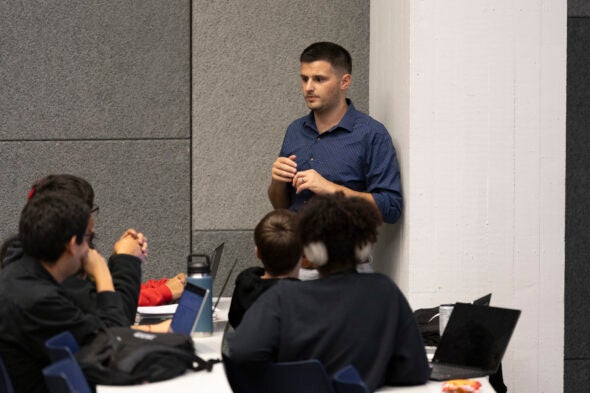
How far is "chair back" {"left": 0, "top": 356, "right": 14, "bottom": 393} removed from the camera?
91.1 inches

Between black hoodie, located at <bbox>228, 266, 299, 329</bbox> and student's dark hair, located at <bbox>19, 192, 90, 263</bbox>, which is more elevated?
student's dark hair, located at <bbox>19, 192, 90, 263</bbox>

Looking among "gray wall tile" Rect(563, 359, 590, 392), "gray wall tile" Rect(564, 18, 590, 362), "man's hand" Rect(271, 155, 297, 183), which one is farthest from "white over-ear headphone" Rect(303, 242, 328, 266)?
"gray wall tile" Rect(563, 359, 590, 392)

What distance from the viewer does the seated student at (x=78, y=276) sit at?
8.73 ft

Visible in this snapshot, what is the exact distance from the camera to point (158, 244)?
15.0ft

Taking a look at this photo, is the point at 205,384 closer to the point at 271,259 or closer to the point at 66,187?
the point at 271,259

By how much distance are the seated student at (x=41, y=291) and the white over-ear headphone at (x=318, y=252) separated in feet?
1.87

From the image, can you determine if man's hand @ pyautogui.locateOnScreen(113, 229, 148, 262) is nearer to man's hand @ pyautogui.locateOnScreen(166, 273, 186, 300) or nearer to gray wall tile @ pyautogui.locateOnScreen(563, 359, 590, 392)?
man's hand @ pyautogui.locateOnScreen(166, 273, 186, 300)

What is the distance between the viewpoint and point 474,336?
263 centimetres

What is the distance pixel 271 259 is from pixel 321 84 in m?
1.32

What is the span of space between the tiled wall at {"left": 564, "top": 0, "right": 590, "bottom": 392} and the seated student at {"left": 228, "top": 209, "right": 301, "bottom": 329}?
2.44 m

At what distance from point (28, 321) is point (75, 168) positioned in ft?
7.60

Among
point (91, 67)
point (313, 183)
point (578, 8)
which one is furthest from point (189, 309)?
point (578, 8)

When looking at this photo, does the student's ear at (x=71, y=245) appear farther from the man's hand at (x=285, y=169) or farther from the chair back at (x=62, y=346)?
the man's hand at (x=285, y=169)

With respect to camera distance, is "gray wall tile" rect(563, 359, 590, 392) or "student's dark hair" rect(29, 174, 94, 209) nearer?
"student's dark hair" rect(29, 174, 94, 209)
